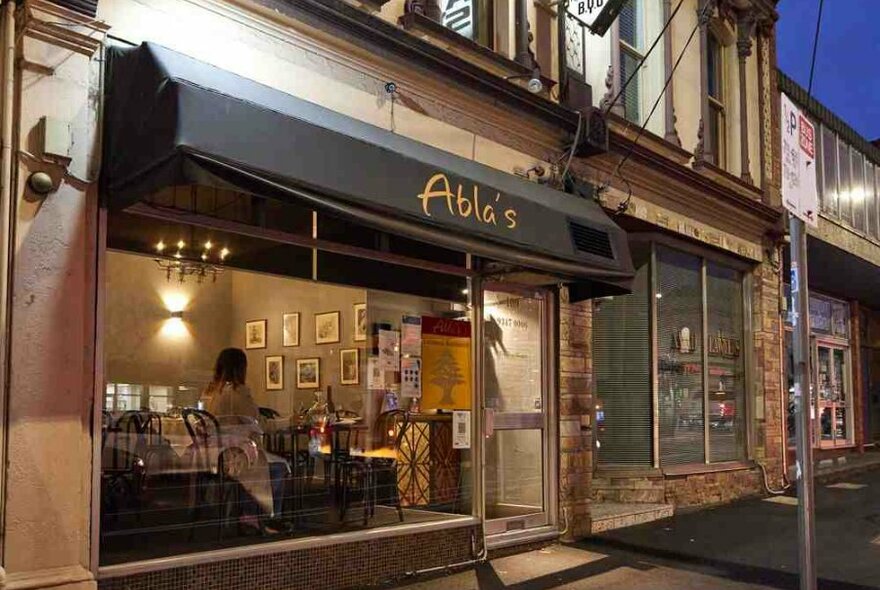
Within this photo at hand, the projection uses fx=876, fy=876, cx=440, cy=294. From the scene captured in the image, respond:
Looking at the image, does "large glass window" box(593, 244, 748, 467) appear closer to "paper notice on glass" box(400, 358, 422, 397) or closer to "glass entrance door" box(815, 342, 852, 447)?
"paper notice on glass" box(400, 358, 422, 397)

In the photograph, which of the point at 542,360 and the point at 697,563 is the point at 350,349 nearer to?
the point at 542,360

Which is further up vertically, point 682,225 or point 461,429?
point 682,225

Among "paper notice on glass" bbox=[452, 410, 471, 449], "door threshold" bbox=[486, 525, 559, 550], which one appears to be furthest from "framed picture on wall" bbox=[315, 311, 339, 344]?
"door threshold" bbox=[486, 525, 559, 550]

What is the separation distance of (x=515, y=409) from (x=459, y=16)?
358 cm

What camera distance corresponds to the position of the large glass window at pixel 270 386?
552cm

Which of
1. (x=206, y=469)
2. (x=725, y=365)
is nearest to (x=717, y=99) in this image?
(x=725, y=365)

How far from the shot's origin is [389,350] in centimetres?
721

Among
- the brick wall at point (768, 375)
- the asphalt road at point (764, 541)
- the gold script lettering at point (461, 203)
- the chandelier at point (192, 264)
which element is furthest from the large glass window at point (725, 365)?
the chandelier at point (192, 264)

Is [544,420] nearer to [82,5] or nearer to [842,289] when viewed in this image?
[82,5]

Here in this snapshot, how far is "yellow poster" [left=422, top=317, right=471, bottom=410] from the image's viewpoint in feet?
24.1

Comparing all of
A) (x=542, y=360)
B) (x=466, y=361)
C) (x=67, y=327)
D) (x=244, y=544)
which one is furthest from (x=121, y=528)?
(x=542, y=360)

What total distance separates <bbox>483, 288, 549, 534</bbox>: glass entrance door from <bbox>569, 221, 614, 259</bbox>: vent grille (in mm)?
999

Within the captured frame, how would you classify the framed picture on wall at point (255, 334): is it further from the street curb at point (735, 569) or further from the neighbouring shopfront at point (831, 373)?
the neighbouring shopfront at point (831, 373)

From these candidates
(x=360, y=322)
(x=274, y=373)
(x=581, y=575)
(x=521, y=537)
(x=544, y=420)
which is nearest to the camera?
(x=274, y=373)
